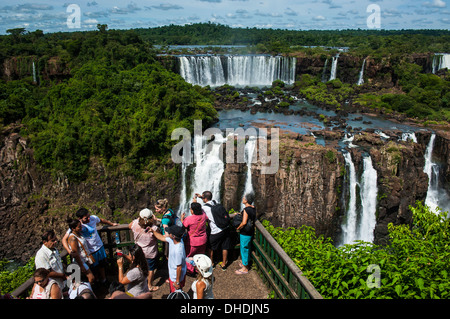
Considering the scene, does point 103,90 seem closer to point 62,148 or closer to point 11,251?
point 62,148

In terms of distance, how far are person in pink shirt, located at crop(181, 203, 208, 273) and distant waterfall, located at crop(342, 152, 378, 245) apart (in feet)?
46.4

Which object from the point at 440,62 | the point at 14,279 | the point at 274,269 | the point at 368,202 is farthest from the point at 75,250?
the point at 440,62

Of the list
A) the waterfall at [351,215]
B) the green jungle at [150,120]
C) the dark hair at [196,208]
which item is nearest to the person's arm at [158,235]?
the dark hair at [196,208]

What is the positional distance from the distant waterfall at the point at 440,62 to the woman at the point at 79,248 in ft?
154

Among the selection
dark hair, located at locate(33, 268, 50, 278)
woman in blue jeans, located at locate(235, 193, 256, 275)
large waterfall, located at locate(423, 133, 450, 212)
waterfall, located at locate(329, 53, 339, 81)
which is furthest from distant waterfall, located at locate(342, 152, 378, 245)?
waterfall, located at locate(329, 53, 339, 81)

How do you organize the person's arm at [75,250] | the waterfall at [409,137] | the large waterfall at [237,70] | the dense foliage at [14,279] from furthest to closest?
the large waterfall at [237,70] → the waterfall at [409,137] → the dense foliage at [14,279] → the person's arm at [75,250]

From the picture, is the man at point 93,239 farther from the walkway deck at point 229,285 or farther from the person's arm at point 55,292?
the person's arm at point 55,292

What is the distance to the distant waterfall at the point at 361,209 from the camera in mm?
18406

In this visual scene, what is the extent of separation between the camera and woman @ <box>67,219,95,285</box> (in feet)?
18.0

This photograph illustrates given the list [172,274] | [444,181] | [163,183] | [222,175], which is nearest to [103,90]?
[163,183]

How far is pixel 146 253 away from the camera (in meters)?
5.98

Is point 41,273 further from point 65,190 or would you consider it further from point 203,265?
point 65,190

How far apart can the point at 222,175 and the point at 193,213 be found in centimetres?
1348

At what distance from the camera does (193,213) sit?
6.06m
